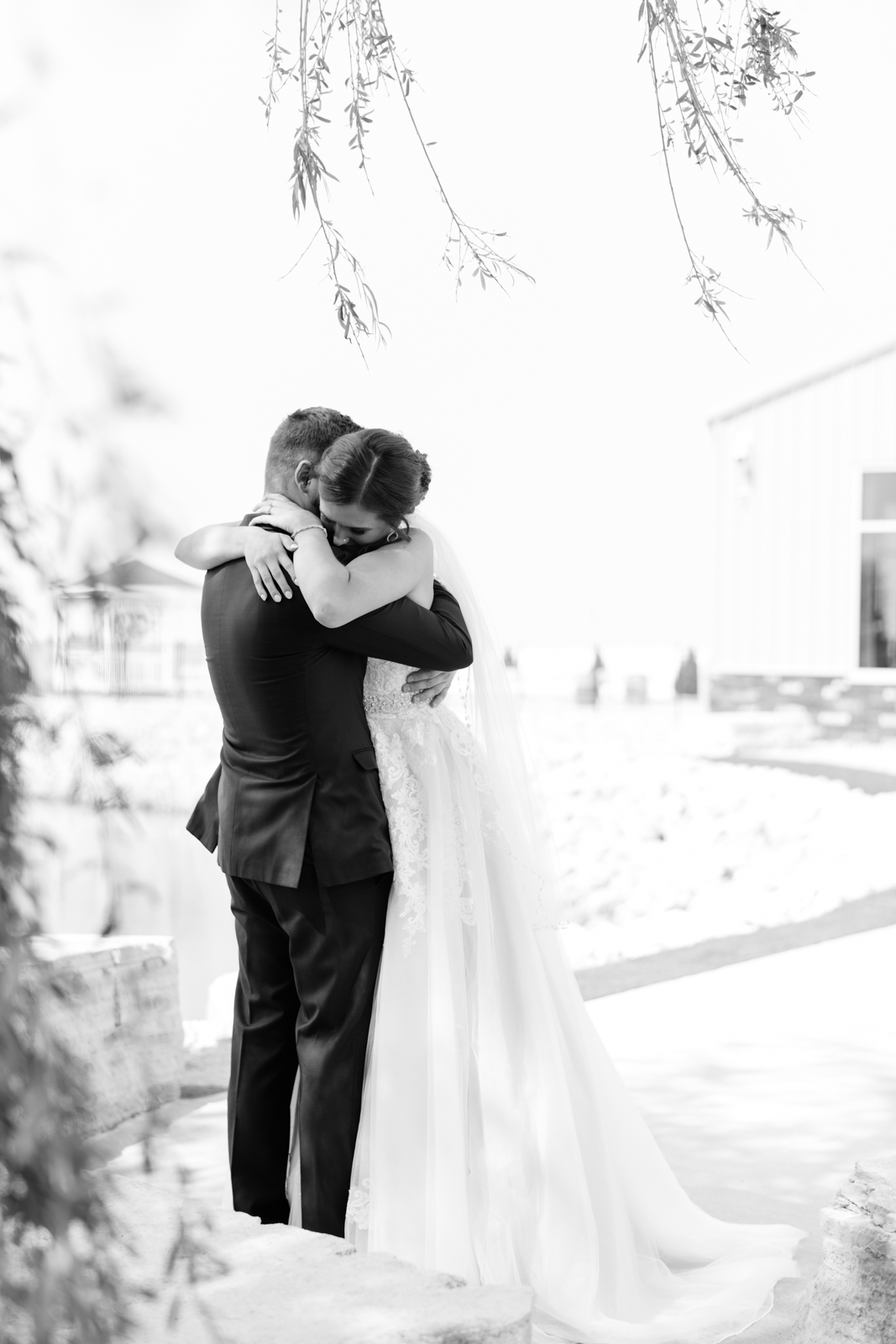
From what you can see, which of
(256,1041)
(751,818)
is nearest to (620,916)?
(751,818)

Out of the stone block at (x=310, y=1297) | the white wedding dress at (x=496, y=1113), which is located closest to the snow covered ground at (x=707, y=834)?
the white wedding dress at (x=496, y=1113)

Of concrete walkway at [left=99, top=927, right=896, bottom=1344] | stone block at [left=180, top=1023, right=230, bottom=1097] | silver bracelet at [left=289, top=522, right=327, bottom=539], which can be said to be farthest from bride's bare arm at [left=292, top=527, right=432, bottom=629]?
stone block at [left=180, top=1023, right=230, bottom=1097]

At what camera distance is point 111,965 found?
3.78 m

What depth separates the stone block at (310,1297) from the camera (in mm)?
1646

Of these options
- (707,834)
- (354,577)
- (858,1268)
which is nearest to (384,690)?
(354,577)

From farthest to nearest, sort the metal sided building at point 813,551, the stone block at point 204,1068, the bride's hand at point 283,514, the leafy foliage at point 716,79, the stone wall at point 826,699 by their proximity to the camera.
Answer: the metal sided building at point 813,551
the stone wall at point 826,699
the stone block at point 204,1068
the leafy foliage at point 716,79
the bride's hand at point 283,514

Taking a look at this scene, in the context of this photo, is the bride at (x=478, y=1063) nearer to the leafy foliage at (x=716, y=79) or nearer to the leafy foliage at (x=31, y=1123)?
the leafy foliage at (x=716, y=79)

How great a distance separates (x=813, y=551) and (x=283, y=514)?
39.6ft

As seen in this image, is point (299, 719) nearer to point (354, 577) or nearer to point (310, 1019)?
point (354, 577)

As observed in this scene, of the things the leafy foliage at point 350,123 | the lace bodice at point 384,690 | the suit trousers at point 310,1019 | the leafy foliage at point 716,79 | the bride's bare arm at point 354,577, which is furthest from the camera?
the leafy foliage at point 350,123

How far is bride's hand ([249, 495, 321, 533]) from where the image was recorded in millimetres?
2527

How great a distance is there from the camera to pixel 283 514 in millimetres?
2553

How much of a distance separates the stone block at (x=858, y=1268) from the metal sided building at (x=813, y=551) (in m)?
11.5

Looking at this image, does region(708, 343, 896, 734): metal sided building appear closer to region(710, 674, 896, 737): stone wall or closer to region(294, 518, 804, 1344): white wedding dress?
region(710, 674, 896, 737): stone wall
